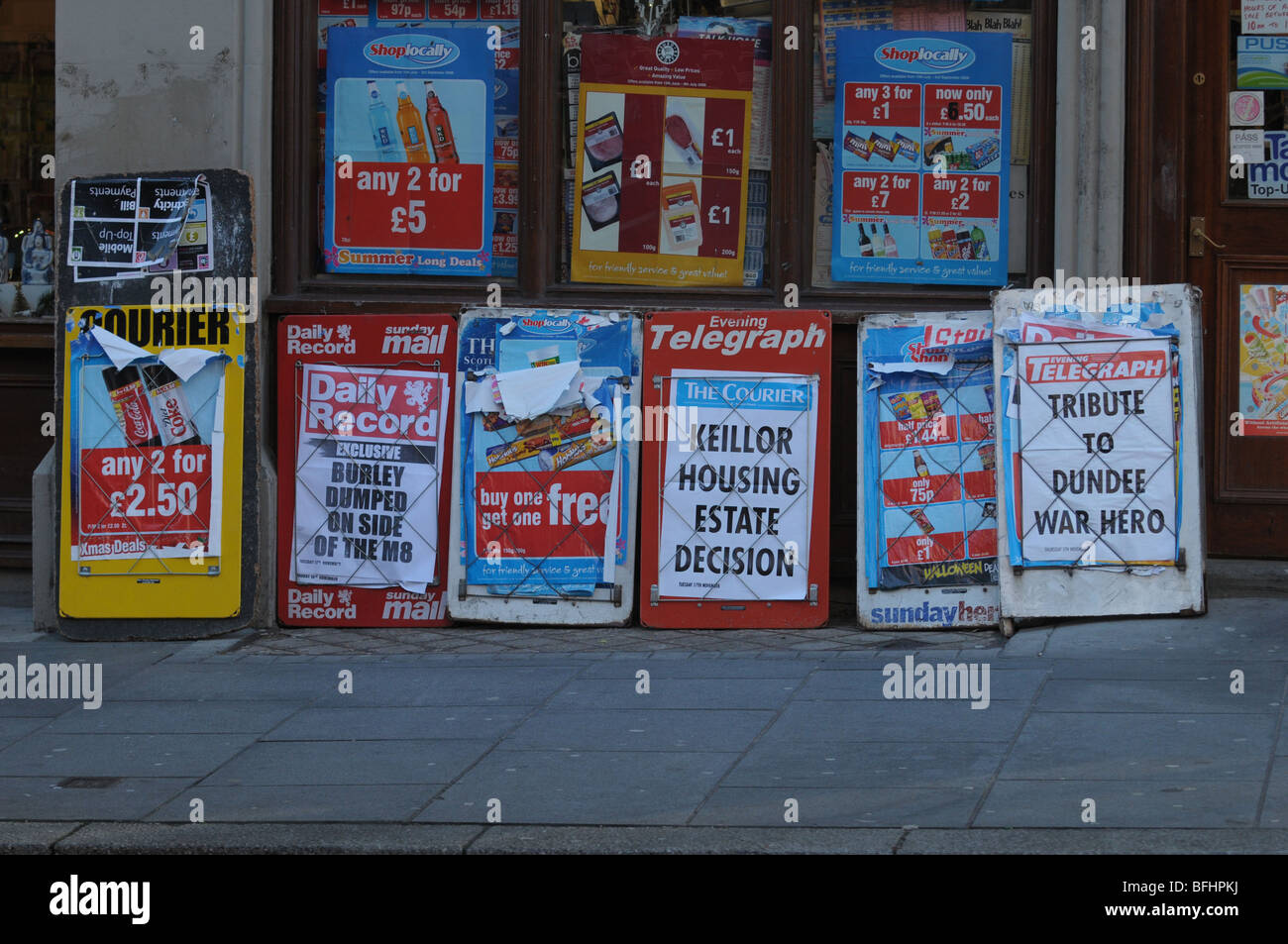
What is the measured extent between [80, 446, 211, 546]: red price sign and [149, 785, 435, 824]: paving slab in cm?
268

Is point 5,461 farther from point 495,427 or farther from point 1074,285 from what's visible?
point 1074,285

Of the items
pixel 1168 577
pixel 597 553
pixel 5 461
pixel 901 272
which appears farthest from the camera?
pixel 5 461

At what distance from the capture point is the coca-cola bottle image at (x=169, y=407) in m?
8.31

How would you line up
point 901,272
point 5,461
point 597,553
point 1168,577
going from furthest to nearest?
point 5,461 < point 901,272 < point 597,553 < point 1168,577

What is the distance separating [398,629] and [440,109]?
2.84 m

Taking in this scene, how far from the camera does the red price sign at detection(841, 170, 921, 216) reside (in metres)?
8.77

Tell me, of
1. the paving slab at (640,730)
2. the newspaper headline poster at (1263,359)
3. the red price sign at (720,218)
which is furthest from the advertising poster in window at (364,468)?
the newspaper headline poster at (1263,359)

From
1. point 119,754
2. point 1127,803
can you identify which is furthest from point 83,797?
point 1127,803

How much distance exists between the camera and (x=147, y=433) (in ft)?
27.3

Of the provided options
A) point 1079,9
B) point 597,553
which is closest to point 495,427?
point 597,553

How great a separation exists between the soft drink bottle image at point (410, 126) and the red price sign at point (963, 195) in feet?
9.04

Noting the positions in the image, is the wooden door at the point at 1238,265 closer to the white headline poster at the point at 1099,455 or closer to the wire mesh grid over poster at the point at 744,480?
the white headline poster at the point at 1099,455

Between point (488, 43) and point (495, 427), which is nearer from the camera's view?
point (495, 427)

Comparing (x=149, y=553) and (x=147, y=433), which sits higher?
(x=147, y=433)
